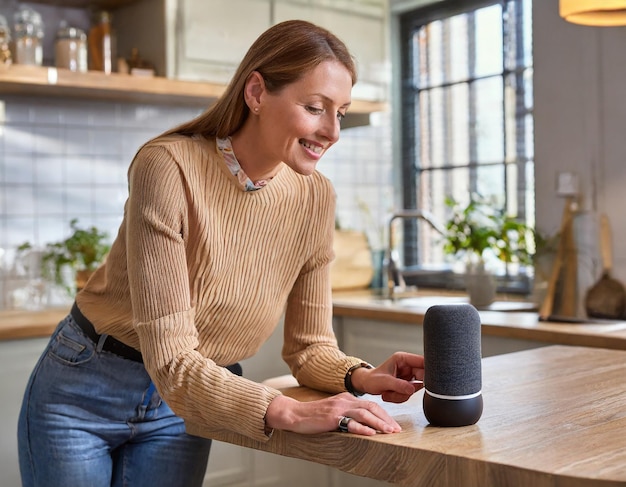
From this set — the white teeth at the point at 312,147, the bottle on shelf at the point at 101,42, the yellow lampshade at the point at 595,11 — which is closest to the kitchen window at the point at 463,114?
the yellow lampshade at the point at 595,11

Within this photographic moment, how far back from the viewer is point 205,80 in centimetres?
357

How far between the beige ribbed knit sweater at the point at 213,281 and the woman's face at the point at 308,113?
15 centimetres

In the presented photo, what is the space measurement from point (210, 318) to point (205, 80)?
207 cm

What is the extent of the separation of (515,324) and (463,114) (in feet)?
4.75

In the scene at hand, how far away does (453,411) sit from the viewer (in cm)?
137

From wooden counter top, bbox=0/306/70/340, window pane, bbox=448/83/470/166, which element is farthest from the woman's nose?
window pane, bbox=448/83/470/166

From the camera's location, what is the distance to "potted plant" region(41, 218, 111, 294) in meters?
3.41

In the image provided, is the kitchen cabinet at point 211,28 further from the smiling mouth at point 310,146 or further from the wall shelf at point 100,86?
the smiling mouth at point 310,146

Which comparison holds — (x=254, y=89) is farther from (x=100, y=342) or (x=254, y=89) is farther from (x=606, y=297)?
(x=606, y=297)

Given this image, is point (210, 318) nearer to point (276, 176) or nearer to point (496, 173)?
point (276, 176)

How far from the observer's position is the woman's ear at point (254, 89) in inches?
63.9

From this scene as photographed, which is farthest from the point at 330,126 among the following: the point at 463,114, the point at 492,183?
the point at 463,114

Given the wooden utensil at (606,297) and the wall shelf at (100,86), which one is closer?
the wooden utensil at (606,297)

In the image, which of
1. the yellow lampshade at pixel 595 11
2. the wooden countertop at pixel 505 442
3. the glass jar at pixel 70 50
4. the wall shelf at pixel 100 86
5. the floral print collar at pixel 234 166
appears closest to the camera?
the wooden countertop at pixel 505 442
